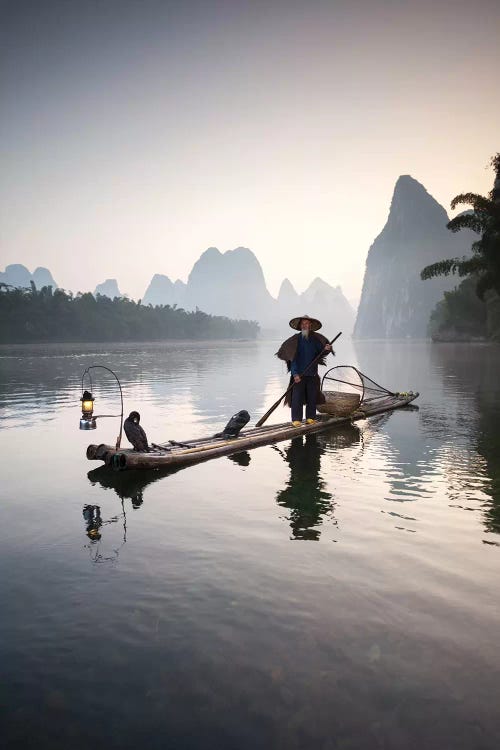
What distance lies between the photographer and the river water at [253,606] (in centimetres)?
303

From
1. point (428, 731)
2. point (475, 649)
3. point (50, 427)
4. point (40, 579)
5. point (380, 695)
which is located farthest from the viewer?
point (50, 427)

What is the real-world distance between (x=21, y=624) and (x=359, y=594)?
2827 millimetres

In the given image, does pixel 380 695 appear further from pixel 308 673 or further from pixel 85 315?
pixel 85 315

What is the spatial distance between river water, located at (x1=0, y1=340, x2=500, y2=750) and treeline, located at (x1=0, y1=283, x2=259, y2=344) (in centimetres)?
7461

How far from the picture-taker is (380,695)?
3.18 meters

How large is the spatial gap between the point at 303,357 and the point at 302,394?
99 cm

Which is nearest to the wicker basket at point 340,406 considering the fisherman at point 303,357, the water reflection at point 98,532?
the fisherman at point 303,357

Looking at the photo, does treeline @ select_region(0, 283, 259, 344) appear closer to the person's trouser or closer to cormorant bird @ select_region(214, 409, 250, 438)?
the person's trouser

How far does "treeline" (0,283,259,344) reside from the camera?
7650 cm

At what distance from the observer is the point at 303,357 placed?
1225 cm

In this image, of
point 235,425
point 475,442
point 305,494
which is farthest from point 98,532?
point 475,442

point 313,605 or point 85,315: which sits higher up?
point 85,315

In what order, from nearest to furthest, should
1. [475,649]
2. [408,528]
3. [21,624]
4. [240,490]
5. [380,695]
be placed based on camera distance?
1. [380,695]
2. [475,649]
3. [21,624]
4. [408,528]
5. [240,490]

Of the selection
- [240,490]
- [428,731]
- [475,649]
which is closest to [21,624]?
[428,731]
